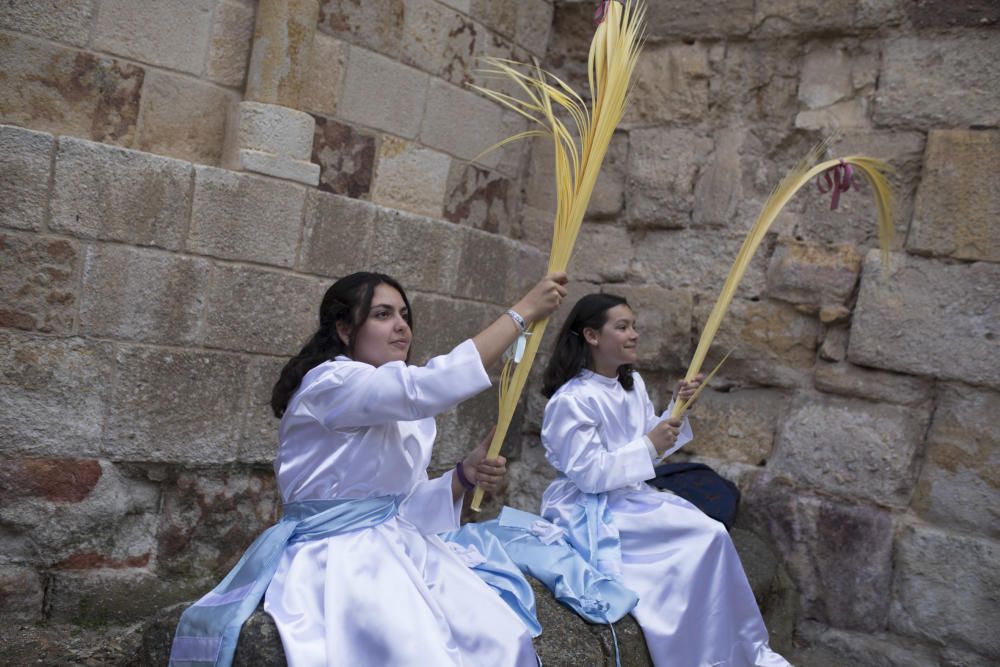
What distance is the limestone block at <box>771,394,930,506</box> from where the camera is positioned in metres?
4.64

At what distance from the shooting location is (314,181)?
14.6 ft

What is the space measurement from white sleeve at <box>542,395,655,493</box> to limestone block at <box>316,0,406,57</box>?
188 centimetres

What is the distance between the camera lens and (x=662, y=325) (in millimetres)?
5336

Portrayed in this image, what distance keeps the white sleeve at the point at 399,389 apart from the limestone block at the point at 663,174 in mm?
2855

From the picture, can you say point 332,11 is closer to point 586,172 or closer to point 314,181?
point 314,181

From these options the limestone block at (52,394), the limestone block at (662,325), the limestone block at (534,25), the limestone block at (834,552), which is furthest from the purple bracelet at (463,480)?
the limestone block at (534,25)

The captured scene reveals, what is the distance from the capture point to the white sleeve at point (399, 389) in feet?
8.82

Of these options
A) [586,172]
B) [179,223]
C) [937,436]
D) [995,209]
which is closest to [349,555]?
[586,172]

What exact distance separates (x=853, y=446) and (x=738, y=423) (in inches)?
23.0

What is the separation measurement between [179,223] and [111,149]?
1.20 feet

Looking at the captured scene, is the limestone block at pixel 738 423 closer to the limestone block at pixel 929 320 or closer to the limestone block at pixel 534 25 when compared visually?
the limestone block at pixel 929 320

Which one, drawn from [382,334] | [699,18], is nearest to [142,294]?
[382,334]

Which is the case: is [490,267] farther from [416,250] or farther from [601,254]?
[601,254]

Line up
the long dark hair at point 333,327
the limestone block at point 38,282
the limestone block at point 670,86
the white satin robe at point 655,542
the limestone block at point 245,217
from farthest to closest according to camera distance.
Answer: the limestone block at point 670,86
the limestone block at point 245,217
the limestone block at point 38,282
the white satin robe at point 655,542
the long dark hair at point 333,327
